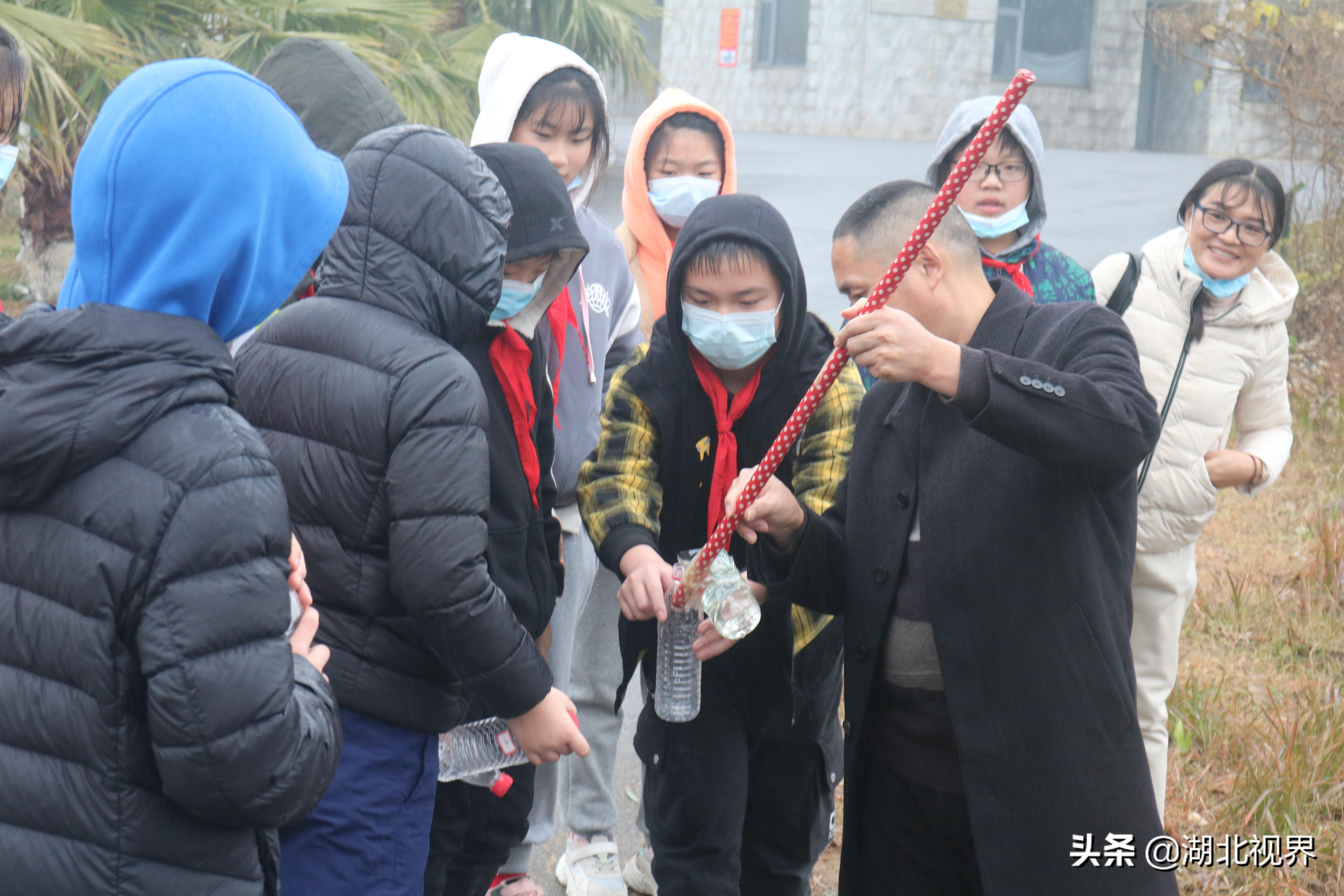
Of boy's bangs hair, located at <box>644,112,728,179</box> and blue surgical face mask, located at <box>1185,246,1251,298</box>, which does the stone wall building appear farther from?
blue surgical face mask, located at <box>1185,246,1251,298</box>

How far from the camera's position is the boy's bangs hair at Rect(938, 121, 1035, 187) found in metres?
3.32

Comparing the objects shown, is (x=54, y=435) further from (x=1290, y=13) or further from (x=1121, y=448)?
(x=1290, y=13)

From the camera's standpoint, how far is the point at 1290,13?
722cm

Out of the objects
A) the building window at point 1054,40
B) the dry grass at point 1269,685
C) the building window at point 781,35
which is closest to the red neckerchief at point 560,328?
the dry grass at point 1269,685

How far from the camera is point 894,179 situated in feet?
26.3

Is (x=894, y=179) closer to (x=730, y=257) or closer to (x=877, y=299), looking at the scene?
(x=730, y=257)

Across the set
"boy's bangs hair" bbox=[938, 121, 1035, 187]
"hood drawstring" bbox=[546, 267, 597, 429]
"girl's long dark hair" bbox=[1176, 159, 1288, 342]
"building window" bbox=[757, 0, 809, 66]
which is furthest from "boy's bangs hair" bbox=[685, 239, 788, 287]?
"building window" bbox=[757, 0, 809, 66]

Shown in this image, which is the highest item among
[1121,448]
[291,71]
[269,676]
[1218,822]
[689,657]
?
[291,71]

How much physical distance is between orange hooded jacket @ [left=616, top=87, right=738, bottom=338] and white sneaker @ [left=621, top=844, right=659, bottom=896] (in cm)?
148

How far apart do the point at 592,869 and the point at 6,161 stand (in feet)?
7.58

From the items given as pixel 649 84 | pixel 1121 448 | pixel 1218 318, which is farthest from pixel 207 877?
pixel 649 84

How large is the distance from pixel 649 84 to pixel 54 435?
11829 millimetres

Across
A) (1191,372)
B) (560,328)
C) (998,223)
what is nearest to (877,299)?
(560,328)

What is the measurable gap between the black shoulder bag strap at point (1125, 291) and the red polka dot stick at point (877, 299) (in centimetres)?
149
